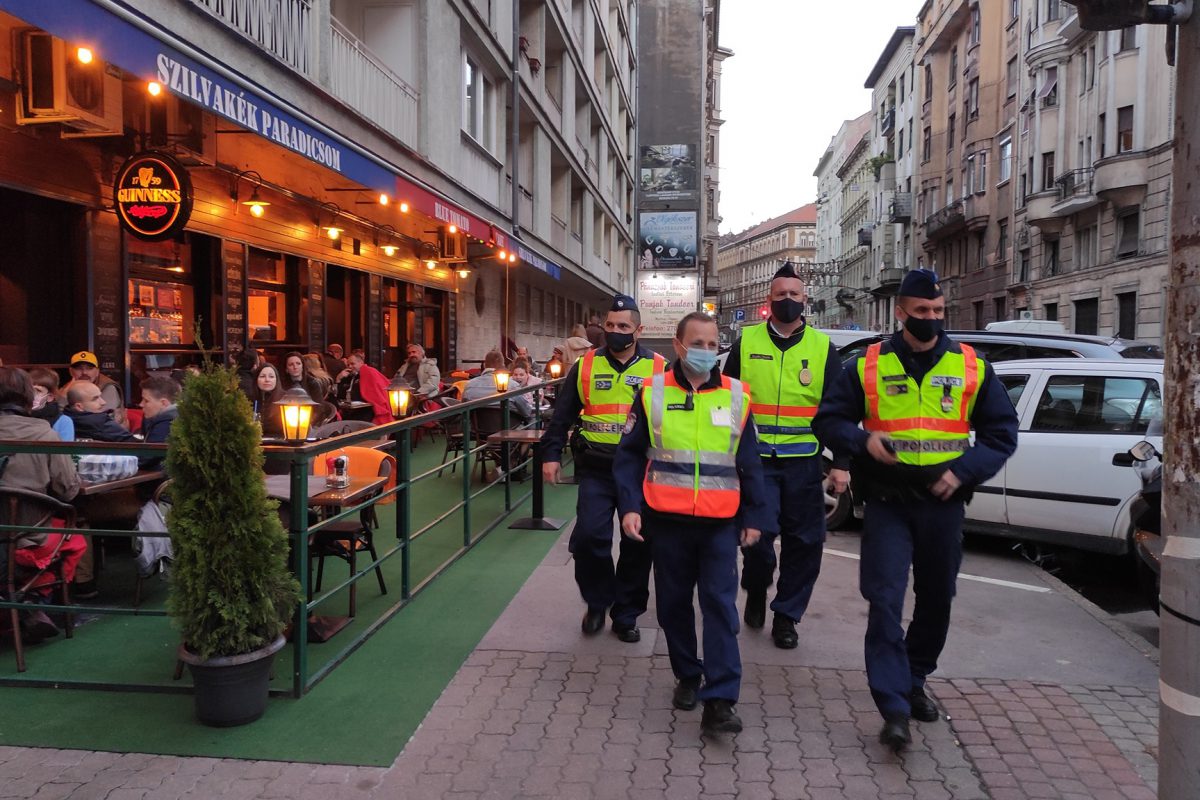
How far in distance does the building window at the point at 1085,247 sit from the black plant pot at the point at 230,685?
32.4m

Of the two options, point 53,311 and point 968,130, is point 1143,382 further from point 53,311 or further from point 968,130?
point 968,130

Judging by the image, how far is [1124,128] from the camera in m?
28.0

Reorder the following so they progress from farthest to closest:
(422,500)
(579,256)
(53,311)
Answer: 1. (579,256)
2. (422,500)
3. (53,311)

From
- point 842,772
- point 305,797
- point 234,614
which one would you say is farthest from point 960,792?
point 234,614

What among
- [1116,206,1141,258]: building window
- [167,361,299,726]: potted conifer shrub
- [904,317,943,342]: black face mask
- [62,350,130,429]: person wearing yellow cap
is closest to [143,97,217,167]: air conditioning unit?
[62,350,130,429]: person wearing yellow cap

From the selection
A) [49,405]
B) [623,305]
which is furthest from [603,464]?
[49,405]

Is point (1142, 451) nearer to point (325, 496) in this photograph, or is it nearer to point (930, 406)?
point (930, 406)

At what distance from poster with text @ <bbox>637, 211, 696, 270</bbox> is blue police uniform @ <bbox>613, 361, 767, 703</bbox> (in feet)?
100

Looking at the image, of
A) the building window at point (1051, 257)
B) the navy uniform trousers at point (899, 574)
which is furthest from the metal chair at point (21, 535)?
the building window at point (1051, 257)

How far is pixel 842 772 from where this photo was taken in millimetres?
3387

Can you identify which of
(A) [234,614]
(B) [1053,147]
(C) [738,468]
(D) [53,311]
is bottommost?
(A) [234,614]

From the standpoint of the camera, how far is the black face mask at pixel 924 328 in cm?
A: 365

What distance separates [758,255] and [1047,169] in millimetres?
112552

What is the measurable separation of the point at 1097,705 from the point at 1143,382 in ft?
10.5
